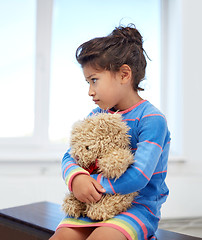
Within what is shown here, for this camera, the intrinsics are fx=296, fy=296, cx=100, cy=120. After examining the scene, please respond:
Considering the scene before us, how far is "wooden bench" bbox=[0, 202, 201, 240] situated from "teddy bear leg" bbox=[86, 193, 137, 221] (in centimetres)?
27

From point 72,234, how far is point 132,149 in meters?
0.31

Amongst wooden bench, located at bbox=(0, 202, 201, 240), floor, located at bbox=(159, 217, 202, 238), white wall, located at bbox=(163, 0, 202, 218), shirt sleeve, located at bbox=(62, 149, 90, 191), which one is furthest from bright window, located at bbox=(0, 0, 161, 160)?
shirt sleeve, located at bbox=(62, 149, 90, 191)

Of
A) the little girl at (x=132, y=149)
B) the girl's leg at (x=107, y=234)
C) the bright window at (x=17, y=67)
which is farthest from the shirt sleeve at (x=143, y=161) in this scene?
the bright window at (x=17, y=67)

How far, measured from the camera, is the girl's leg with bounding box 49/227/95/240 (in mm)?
852

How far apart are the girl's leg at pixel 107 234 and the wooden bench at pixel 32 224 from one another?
28cm

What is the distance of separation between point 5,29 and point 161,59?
1254mm

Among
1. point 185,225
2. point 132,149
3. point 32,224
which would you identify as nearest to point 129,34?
point 132,149

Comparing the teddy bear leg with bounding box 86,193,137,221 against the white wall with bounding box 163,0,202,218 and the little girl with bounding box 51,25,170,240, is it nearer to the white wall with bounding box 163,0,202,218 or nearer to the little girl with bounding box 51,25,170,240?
the little girl with bounding box 51,25,170,240

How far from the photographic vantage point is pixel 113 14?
231cm

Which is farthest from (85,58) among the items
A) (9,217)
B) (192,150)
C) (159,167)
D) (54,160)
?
(192,150)

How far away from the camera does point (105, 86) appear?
0.96m

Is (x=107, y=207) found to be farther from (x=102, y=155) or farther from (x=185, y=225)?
(x=185, y=225)

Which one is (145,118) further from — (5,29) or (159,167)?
(5,29)

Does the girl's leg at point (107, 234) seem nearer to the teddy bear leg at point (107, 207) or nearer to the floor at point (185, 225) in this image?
the teddy bear leg at point (107, 207)
